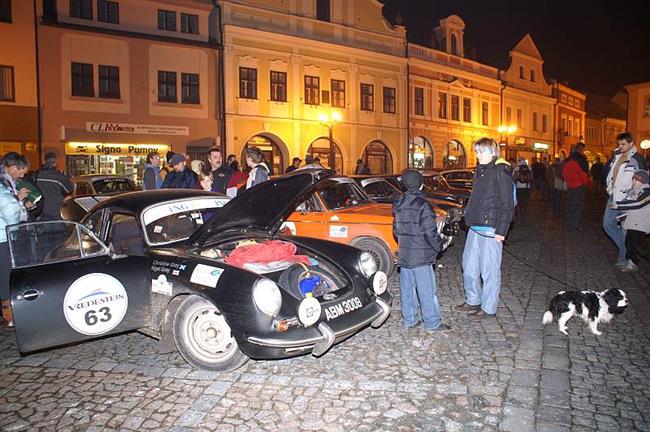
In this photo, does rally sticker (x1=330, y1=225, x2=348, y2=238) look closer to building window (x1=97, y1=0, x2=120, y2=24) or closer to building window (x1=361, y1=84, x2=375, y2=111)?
building window (x1=97, y1=0, x2=120, y2=24)

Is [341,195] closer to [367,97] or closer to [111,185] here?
[111,185]

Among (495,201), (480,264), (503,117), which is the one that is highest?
(503,117)

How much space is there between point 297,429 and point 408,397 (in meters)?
0.99

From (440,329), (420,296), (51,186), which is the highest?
(51,186)

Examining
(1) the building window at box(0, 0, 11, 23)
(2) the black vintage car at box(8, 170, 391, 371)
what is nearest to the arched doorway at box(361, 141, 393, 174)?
(1) the building window at box(0, 0, 11, 23)

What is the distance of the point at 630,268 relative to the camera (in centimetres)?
843

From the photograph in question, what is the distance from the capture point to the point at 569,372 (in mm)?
4543

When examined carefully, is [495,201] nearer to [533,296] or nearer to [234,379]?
[533,296]

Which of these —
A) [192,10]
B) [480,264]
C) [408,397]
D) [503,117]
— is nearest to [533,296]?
[480,264]

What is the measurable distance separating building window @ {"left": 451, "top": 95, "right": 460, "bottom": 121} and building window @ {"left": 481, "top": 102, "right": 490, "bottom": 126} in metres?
3.33

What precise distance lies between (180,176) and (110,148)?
1632cm

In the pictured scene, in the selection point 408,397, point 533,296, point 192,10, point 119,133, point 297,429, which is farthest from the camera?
point 192,10

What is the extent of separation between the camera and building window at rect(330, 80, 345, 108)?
29.6 metres

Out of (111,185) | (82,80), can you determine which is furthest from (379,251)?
(82,80)
